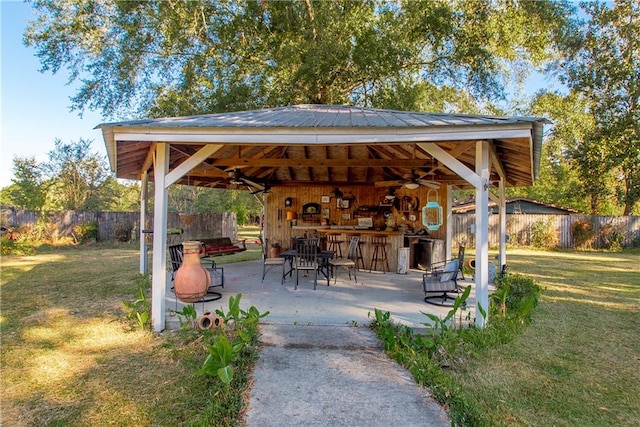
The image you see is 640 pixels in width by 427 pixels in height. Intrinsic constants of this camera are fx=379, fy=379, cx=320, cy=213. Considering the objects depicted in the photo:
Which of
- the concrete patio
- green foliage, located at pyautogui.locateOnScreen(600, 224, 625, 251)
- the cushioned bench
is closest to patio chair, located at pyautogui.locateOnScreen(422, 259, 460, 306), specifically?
the concrete patio

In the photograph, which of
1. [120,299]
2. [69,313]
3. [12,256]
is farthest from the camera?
[12,256]

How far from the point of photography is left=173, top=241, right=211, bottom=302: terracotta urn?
5.04 metres

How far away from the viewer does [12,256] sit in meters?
12.2

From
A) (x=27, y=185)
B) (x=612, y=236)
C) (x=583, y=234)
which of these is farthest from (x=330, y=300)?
(x=27, y=185)

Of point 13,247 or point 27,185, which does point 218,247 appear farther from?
point 27,185

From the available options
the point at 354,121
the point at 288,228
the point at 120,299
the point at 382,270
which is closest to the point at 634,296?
the point at 382,270

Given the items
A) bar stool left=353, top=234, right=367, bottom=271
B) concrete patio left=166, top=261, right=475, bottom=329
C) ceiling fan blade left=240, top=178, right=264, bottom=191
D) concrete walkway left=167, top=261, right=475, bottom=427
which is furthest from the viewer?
ceiling fan blade left=240, top=178, right=264, bottom=191

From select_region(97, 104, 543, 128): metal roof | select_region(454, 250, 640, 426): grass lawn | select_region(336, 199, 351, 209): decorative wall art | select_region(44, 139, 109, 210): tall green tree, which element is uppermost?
select_region(44, 139, 109, 210): tall green tree

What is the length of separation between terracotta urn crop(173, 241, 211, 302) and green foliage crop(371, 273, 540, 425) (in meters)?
2.35

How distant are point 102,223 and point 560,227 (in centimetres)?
2066

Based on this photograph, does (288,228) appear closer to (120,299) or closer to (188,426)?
(120,299)

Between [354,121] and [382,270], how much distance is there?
4.77 m

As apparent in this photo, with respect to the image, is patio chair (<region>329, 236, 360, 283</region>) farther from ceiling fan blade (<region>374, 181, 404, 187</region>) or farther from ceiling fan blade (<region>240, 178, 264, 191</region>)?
→ ceiling fan blade (<region>240, 178, 264, 191</region>)

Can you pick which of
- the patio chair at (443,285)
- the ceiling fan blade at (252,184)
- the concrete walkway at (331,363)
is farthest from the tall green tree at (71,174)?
the patio chair at (443,285)
